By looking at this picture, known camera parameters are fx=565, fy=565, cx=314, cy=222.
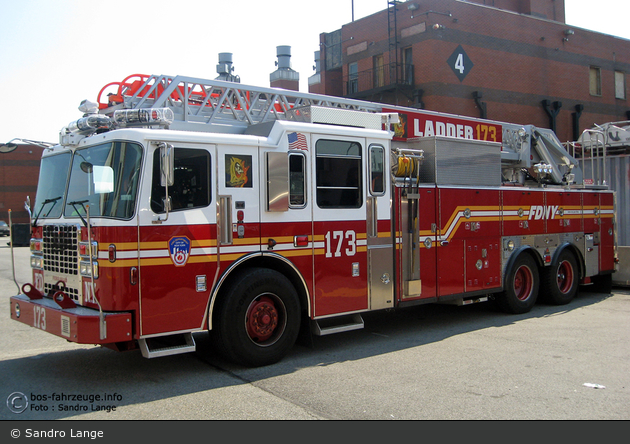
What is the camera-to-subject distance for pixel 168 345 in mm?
6473

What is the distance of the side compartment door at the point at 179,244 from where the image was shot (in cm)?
577

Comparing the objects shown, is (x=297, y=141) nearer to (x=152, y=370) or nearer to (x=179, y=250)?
(x=179, y=250)

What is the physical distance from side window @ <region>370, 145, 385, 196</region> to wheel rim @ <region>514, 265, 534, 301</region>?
3.99 m

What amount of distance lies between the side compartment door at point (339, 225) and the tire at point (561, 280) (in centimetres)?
492

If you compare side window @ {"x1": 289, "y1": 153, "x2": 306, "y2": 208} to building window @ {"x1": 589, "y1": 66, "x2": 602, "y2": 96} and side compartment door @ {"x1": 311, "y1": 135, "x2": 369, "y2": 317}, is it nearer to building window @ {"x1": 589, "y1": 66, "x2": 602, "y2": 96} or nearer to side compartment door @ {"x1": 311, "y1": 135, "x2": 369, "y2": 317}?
side compartment door @ {"x1": 311, "y1": 135, "x2": 369, "y2": 317}

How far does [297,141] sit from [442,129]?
3.72 meters

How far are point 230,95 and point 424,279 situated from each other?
3801 millimetres

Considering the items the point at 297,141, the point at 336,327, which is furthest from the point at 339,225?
the point at 336,327

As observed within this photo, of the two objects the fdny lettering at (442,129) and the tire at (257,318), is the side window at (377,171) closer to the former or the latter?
the fdny lettering at (442,129)

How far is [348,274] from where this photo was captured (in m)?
7.38

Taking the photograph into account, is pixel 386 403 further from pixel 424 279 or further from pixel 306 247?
pixel 424 279

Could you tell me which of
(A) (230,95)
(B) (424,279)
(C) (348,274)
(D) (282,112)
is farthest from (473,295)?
(A) (230,95)

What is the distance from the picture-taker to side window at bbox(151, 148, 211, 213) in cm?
586

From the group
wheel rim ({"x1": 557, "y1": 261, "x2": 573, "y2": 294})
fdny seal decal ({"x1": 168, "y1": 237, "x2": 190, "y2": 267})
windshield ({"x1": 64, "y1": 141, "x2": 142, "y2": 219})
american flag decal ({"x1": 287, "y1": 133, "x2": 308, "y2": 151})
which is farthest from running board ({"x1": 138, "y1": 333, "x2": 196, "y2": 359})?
wheel rim ({"x1": 557, "y1": 261, "x2": 573, "y2": 294})
